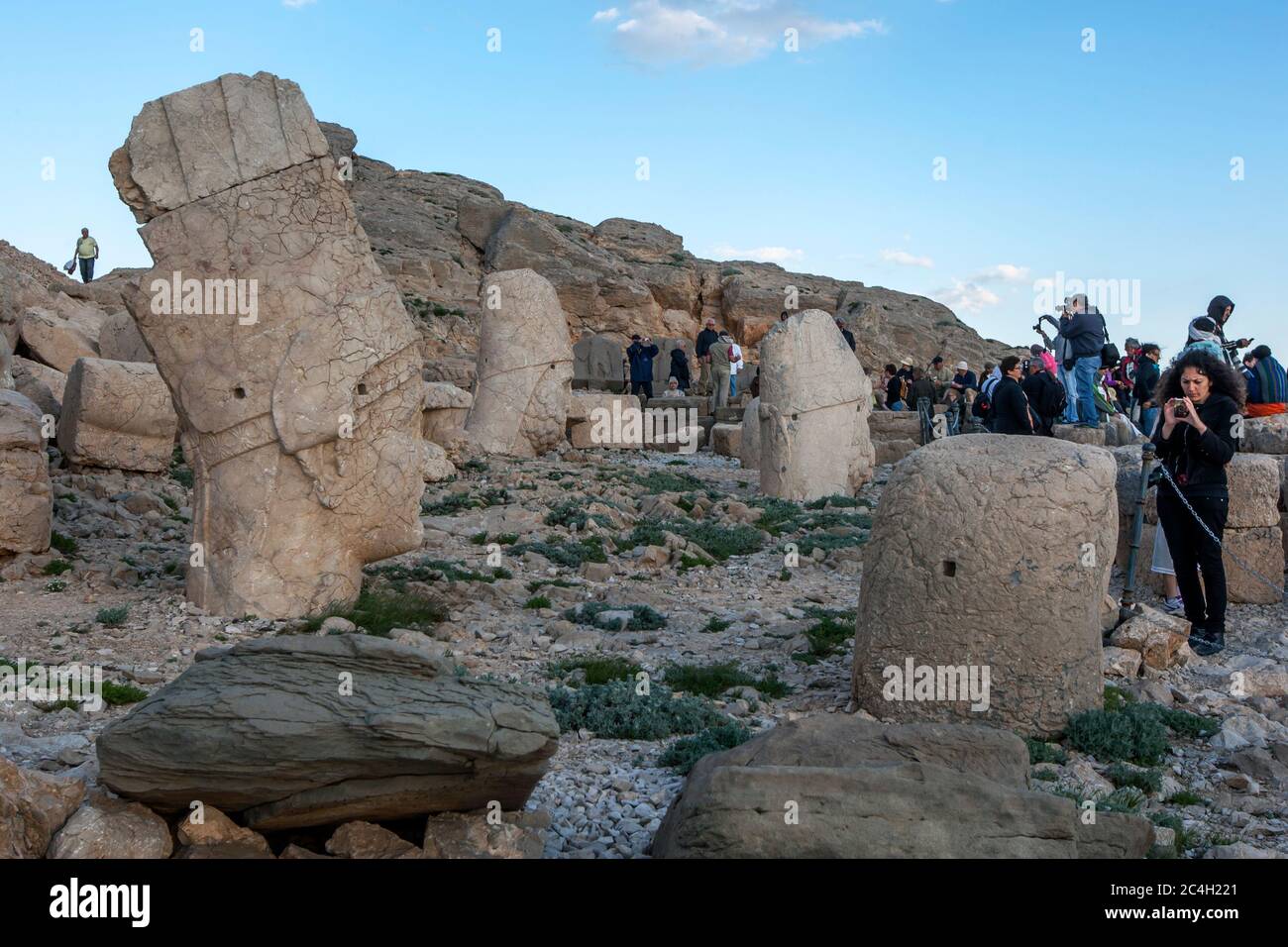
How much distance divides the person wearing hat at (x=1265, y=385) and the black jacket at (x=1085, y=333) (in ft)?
9.76

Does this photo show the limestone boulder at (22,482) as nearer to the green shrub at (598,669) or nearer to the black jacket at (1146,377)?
the green shrub at (598,669)

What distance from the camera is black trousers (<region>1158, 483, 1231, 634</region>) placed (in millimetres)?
Answer: 6652

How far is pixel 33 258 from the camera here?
62.2 ft

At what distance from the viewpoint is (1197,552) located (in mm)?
6719

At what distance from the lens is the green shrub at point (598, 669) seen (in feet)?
19.6

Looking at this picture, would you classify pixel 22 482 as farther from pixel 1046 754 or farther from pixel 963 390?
pixel 963 390

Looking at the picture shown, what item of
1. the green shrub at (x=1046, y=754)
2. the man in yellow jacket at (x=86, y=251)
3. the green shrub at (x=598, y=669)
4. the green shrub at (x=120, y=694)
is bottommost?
the green shrub at (x=1046, y=754)

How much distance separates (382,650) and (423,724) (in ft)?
1.83

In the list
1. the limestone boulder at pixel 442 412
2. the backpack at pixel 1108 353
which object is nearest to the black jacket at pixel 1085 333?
the backpack at pixel 1108 353

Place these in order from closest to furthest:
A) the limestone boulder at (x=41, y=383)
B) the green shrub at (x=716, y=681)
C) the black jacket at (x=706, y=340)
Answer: the green shrub at (x=716, y=681)
the limestone boulder at (x=41, y=383)
the black jacket at (x=706, y=340)

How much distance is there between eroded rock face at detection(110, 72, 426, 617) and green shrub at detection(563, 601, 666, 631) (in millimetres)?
1437
